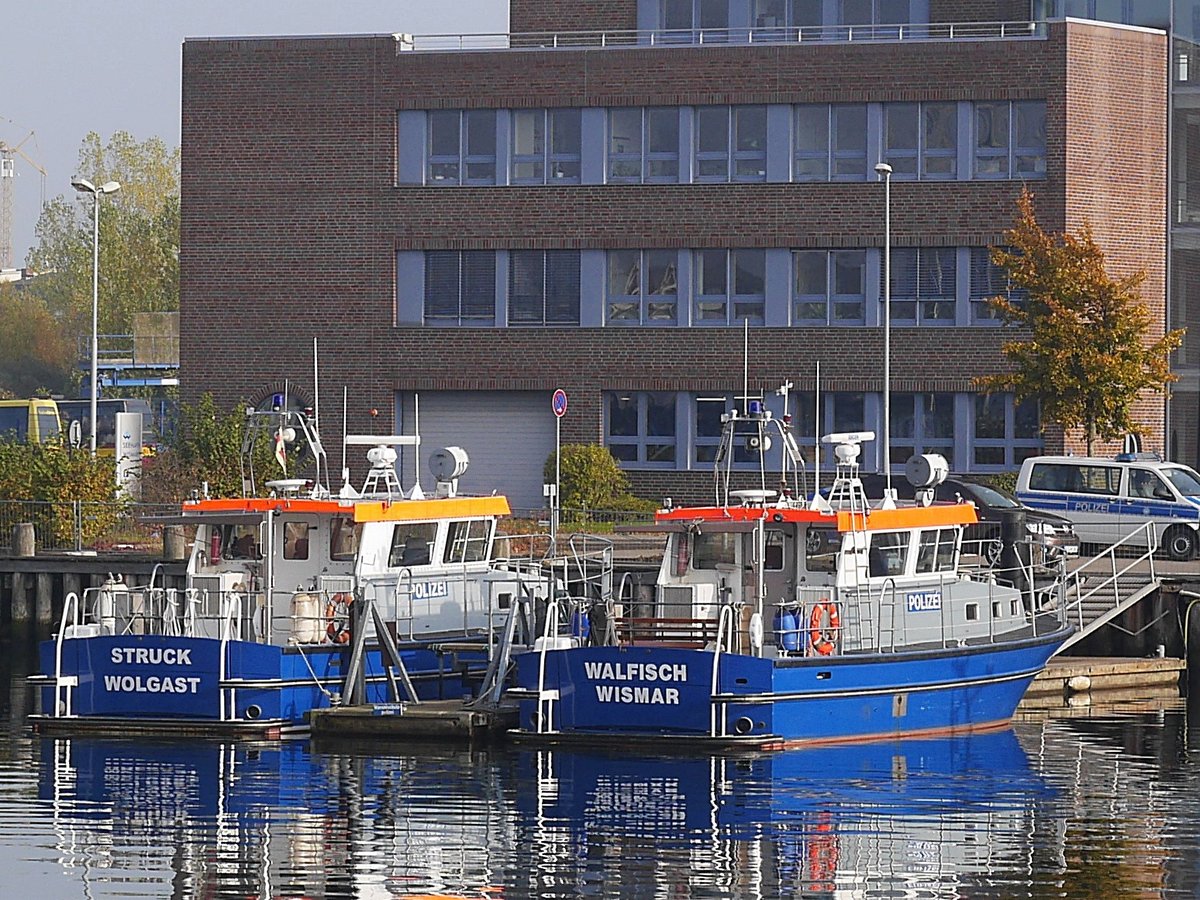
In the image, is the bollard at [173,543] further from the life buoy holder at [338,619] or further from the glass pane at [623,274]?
the glass pane at [623,274]

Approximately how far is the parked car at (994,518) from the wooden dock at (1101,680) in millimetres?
2306

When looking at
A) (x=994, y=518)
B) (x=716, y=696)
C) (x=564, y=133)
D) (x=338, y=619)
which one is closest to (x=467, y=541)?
(x=338, y=619)

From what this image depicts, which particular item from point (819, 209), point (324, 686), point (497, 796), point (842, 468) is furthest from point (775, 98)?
point (497, 796)

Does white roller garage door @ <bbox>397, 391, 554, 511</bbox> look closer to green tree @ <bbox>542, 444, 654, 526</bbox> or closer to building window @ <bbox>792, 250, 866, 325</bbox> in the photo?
green tree @ <bbox>542, 444, 654, 526</bbox>

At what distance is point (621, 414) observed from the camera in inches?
2126

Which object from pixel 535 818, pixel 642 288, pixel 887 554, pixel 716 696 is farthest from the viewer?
pixel 642 288

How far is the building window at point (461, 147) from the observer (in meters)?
53.9

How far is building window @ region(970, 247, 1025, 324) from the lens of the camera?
51812 mm

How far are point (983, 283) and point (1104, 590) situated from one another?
56.9ft

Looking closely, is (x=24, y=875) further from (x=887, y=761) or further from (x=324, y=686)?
(x=887, y=761)

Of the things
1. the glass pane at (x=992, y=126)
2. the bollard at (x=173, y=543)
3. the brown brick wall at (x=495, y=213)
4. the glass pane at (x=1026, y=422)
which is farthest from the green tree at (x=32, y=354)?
→ the bollard at (x=173, y=543)

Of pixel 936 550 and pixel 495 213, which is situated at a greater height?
pixel 495 213

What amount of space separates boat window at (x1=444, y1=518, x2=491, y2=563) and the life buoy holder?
220 cm

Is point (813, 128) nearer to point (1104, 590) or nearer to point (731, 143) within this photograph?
point (731, 143)
